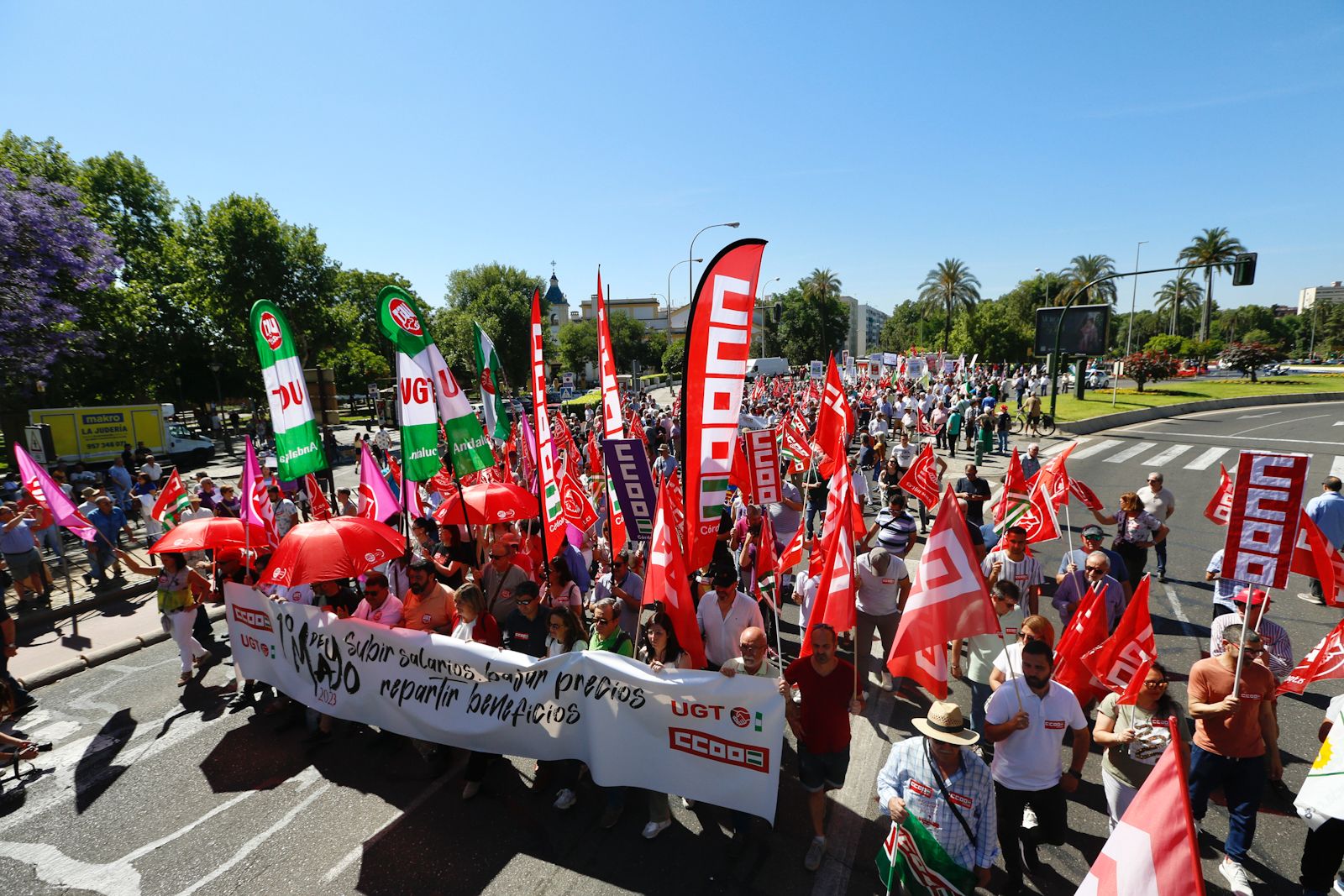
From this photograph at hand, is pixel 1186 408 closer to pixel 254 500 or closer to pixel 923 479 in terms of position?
pixel 923 479

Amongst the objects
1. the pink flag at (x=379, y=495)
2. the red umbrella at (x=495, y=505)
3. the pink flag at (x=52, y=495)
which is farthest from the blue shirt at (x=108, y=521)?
the red umbrella at (x=495, y=505)

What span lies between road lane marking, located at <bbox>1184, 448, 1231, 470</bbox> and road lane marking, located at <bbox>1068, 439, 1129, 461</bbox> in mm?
1978

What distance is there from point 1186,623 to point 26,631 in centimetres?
1577

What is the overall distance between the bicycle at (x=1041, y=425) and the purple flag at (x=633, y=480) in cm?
2154

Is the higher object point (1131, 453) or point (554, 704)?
point (554, 704)

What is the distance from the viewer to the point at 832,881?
4086mm

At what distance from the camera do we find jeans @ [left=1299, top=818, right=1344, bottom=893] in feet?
11.5

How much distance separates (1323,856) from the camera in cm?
356

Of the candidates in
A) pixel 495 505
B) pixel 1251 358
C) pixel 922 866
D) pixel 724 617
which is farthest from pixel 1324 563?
pixel 1251 358

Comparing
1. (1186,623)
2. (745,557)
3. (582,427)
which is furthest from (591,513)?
(582,427)

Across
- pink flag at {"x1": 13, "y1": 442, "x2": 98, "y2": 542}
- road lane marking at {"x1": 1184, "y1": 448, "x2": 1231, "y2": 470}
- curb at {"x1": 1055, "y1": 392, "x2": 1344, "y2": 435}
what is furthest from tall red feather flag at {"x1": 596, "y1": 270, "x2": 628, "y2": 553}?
curb at {"x1": 1055, "y1": 392, "x2": 1344, "y2": 435}

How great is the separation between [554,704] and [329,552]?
7.93 ft

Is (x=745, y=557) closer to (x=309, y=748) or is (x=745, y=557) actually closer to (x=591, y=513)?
(x=591, y=513)

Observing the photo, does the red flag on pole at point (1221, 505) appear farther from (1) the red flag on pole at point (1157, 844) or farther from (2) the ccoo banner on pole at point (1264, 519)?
(1) the red flag on pole at point (1157, 844)
